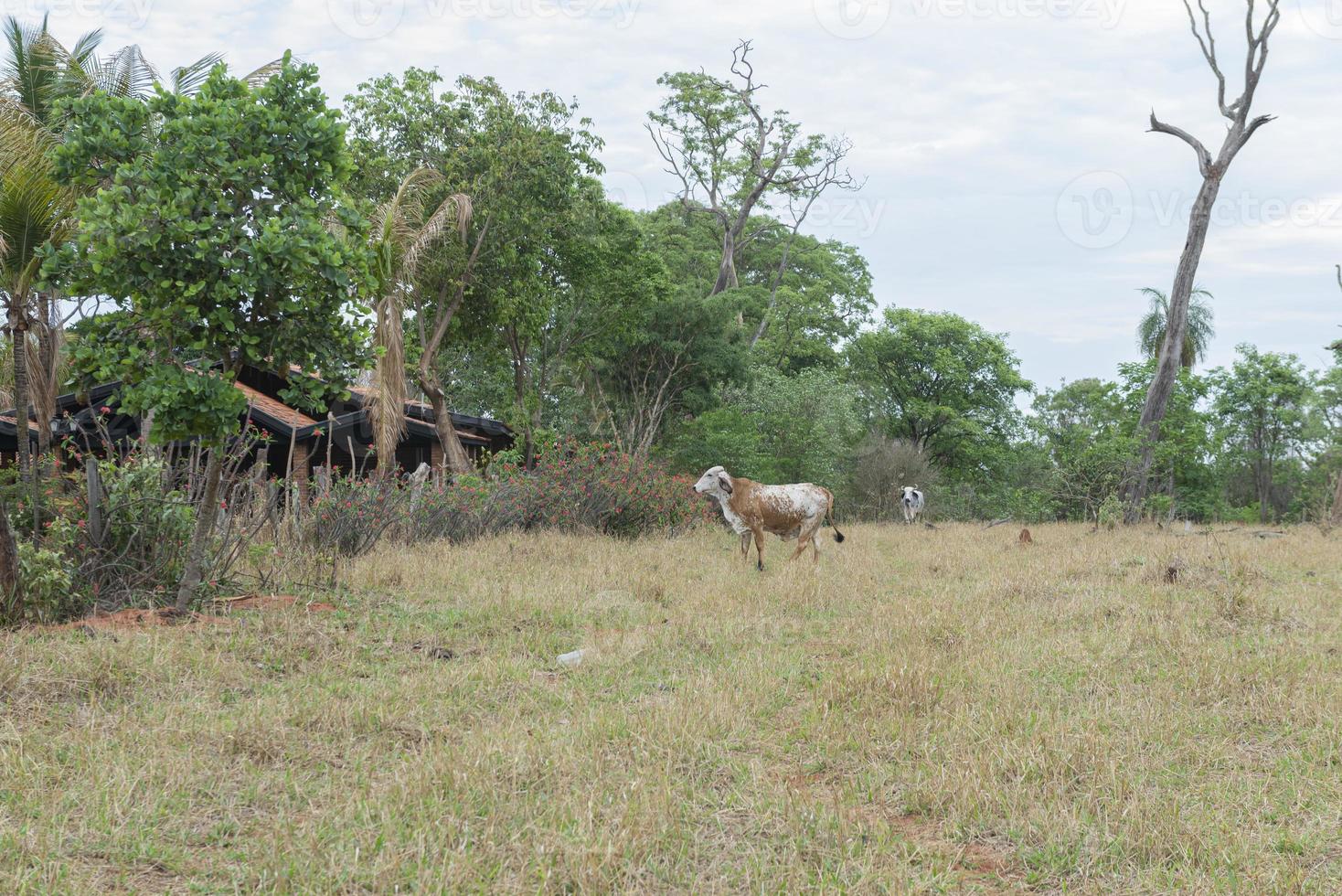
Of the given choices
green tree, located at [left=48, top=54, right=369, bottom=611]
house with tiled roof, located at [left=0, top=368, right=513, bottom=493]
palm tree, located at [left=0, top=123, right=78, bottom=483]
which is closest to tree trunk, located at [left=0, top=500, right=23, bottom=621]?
green tree, located at [left=48, top=54, right=369, bottom=611]

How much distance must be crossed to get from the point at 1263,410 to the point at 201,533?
4973 centimetres

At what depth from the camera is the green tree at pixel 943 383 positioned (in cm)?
4219

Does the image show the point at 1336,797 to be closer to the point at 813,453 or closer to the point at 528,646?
the point at 528,646

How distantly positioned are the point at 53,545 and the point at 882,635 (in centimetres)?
724

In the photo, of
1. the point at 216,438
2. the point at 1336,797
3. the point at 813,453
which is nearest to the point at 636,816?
the point at 1336,797

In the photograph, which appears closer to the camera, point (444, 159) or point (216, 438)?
point (216, 438)

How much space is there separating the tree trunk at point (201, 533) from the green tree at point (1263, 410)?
45765 mm

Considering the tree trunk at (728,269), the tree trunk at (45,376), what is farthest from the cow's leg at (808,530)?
the tree trunk at (728,269)

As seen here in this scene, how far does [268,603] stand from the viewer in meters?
8.84

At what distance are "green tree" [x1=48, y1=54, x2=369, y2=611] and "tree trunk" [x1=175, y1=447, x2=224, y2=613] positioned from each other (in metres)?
0.02

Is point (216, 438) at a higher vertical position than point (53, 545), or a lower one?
higher

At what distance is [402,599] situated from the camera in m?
9.74

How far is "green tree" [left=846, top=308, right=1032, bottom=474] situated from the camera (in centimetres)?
4219

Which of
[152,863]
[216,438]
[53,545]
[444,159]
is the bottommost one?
[152,863]
